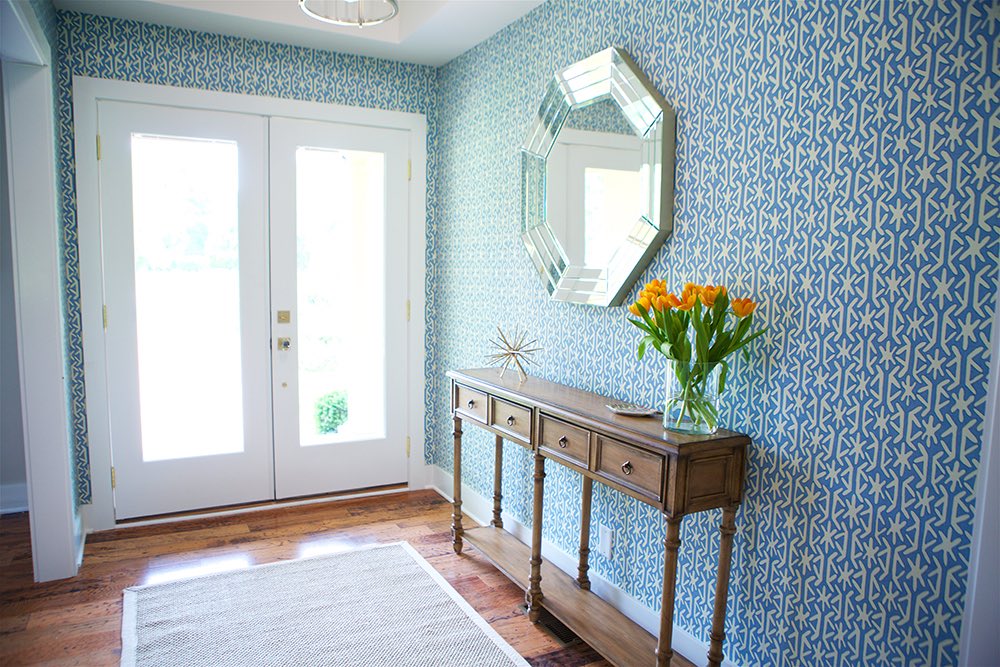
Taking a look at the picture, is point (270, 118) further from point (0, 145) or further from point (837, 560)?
point (837, 560)

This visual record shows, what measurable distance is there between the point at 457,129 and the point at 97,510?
112 inches

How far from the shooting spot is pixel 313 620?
2660mm

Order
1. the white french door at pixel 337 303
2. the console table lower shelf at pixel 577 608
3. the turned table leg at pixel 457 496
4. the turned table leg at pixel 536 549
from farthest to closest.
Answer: the white french door at pixel 337 303, the turned table leg at pixel 457 496, the turned table leg at pixel 536 549, the console table lower shelf at pixel 577 608

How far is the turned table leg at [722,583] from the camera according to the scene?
2.04m

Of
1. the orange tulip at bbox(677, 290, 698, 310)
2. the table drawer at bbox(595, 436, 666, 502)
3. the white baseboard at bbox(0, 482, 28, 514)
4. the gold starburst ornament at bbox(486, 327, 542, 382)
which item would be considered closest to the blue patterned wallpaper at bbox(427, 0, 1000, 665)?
the orange tulip at bbox(677, 290, 698, 310)

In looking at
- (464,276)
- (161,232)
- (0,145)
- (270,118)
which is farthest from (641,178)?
(0,145)

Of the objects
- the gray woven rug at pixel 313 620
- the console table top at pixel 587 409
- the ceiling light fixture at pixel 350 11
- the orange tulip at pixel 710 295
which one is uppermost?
the ceiling light fixture at pixel 350 11

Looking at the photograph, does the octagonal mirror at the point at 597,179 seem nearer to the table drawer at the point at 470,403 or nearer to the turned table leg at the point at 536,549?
the table drawer at the point at 470,403

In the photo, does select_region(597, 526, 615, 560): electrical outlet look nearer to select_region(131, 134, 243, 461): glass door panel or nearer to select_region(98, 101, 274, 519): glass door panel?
select_region(98, 101, 274, 519): glass door panel

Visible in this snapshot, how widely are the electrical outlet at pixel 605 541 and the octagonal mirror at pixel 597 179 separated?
921 millimetres

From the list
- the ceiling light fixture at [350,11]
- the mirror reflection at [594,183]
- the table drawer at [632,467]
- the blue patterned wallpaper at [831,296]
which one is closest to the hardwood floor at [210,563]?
the blue patterned wallpaper at [831,296]

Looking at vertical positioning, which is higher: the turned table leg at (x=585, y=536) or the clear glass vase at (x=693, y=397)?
the clear glass vase at (x=693, y=397)

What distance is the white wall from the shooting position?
3902 millimetres

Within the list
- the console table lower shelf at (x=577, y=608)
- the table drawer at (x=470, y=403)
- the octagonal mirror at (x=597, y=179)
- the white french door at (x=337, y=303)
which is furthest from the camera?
the white french door at (x=337, y=303)
